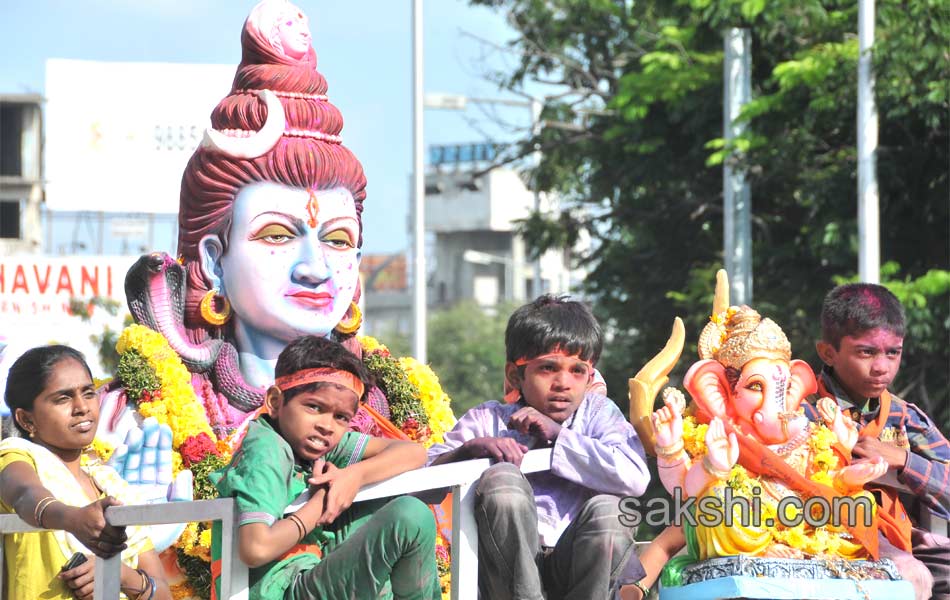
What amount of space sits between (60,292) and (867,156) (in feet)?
38.3

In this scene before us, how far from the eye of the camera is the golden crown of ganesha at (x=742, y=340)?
511cm

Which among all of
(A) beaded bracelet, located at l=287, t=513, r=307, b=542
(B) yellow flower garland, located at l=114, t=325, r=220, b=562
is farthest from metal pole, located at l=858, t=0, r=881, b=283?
(A) beaded bracelet, located at l=287, t=513, r=307, b=542

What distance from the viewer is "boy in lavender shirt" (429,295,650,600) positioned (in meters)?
4.46

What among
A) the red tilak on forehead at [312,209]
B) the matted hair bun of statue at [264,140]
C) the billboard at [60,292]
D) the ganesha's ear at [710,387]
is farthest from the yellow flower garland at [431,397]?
the billboard at [60,292]

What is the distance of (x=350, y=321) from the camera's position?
6.95 metres

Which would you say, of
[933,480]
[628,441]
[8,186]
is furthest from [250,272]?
[8,186]

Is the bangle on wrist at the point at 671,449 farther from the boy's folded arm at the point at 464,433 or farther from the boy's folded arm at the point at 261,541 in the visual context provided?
the boy's folded arm at the point at 261,541

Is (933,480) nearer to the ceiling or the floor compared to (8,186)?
nearer to the floor

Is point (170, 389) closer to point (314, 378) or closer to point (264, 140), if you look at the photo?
point (264, 140)

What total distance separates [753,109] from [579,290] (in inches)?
188

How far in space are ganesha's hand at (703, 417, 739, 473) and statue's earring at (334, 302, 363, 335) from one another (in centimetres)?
242

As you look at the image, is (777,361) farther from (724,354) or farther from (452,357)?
(452,357)

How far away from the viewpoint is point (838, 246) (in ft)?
45.0

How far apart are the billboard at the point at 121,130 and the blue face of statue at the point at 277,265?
42.8ft
